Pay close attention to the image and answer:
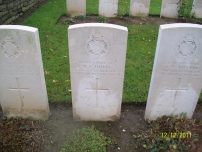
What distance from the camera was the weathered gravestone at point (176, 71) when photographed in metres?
2.69

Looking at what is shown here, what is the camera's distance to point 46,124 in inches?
134

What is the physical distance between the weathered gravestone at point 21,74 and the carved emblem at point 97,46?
27.4 inches

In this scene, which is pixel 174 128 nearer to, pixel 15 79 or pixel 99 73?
pixel 99 73

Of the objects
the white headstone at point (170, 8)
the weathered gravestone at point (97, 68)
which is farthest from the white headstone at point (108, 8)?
the weathered gravestone at point (97, 68)

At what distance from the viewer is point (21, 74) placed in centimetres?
299

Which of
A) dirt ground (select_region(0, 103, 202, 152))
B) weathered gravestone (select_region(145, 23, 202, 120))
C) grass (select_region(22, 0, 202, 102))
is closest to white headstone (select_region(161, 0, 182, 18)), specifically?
grass (select_region(22, 0, 202, 102))

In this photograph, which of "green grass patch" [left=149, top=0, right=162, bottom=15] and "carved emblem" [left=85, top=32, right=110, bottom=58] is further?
"green grass patch" [left=149, top=0, right=162, bottom=15]

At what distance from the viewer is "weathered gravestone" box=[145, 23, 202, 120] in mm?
2691

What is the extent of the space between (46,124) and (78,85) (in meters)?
0.91

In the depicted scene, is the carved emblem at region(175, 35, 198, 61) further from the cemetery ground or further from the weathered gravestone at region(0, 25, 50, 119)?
the weathered gravestone at region(0, 25, 50, 119)

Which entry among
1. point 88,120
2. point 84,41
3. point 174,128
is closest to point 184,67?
point 174,128

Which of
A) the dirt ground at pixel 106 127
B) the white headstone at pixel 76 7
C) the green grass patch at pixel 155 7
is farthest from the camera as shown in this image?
the green grass patch at pixel 155 7
